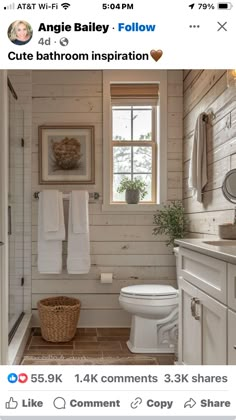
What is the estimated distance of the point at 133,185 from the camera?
8.85 feet

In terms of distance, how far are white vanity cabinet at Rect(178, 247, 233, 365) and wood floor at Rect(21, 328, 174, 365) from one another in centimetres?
48

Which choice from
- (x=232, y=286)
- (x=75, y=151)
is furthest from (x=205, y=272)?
(x=75, y=151)

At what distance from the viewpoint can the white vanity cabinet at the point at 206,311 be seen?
3.36 feet

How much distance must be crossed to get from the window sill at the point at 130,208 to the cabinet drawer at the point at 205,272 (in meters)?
1.03

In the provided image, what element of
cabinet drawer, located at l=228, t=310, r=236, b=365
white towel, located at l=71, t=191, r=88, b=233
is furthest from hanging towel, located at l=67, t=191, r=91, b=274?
cabinet drawer, located at l=228, t=310, r=236, b=365

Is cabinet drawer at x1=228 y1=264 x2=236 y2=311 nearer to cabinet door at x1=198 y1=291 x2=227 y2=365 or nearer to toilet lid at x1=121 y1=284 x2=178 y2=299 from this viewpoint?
cabinet door at x1=198 y1=291 x2=227 y2=365

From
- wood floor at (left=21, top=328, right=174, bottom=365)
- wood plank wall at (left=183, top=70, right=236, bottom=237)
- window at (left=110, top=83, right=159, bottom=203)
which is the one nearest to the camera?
wood plank wall at (left=183, top=70, right=236, bottom=237)

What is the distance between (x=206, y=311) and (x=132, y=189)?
153 centimetres

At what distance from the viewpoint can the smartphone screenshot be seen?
0.65m
